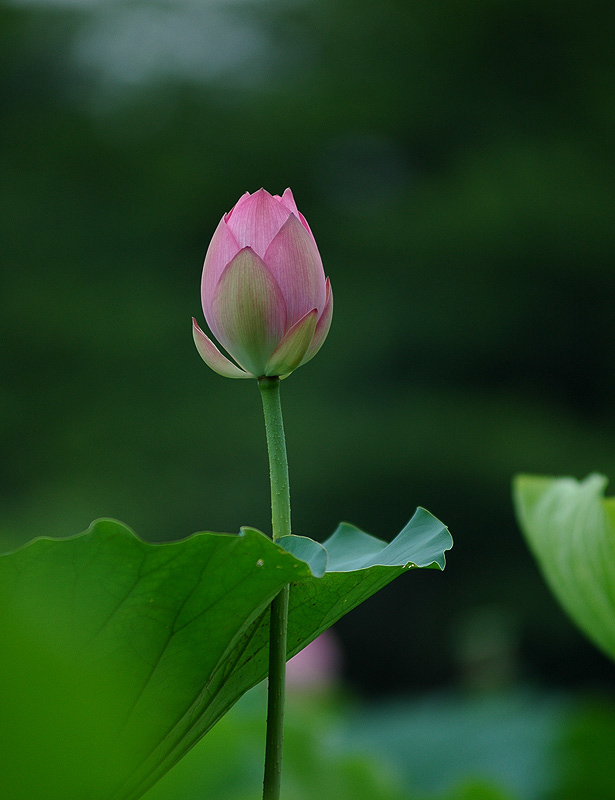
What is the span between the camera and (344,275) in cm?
498

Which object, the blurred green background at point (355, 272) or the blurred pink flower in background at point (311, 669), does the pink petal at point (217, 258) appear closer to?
the blurred pink flower in background at point (311, 669)

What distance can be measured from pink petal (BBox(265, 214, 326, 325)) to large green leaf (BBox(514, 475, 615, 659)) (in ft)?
0.87

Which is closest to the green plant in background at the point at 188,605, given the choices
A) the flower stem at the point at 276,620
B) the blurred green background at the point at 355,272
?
the flower stem at the point at 276,620

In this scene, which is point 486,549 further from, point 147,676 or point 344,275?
point 147,676

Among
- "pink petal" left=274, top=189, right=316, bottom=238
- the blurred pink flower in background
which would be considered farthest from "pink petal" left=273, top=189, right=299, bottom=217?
the blurred pink flower in background

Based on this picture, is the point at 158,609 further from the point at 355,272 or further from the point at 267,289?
the point at 355,272

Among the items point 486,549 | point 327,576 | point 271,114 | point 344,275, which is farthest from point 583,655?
point 327,576

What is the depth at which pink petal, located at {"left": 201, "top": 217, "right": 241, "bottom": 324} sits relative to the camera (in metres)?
0.35

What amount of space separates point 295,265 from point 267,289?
0.05 feet

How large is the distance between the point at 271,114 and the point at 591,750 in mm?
4378

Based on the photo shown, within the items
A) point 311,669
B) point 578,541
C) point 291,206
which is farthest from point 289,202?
point 311,669

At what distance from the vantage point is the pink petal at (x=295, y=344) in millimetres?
337

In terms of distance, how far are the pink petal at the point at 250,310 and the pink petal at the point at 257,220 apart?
14 mm

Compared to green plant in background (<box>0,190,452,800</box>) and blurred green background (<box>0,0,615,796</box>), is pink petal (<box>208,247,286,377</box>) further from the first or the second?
blurred green background (<box>0,0,615,796</box>)
